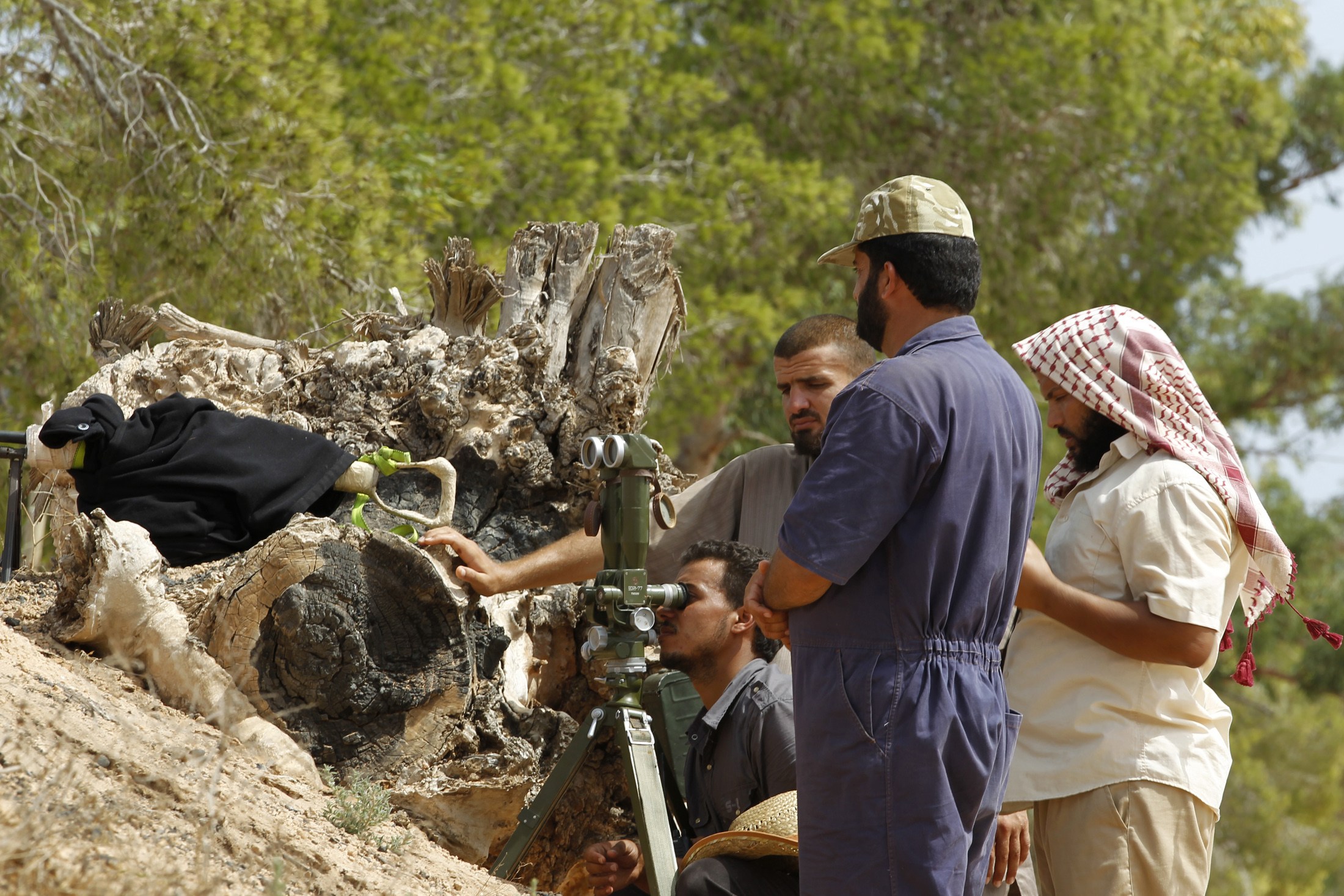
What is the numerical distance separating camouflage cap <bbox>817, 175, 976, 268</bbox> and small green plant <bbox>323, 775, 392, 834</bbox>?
186 centimetres

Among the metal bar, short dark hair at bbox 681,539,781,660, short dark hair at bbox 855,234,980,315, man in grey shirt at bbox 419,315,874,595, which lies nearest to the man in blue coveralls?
short dark hair at bbox 855,234,980,315

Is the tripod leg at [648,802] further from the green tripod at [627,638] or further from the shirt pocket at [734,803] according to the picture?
the shirt pocket at [734,803]

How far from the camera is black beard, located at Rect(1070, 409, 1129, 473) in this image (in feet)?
10.5

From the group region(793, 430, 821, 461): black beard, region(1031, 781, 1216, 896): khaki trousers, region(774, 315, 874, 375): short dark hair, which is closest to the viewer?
region(1031, 781, 1216, 896): khaki trousers

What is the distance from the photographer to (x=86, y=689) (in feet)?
10.8

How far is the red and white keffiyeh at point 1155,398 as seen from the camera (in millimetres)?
3053

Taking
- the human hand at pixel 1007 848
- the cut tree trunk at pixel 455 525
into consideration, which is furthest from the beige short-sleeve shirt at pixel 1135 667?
the cut tree trunk at pixel 455 525

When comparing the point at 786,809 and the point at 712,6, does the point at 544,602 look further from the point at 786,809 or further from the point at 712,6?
the point at 712,6

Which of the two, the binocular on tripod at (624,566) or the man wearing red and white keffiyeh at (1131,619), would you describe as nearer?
the man wearing red and white keffiyeh at (1131,619)

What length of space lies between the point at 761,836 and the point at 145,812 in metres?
1.32

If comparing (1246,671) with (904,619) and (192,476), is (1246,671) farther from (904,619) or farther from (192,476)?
(192,476)

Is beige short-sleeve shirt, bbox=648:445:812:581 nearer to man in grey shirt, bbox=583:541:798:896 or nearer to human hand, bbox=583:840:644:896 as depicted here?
man in grey shirt, bbox=583:541:798:896

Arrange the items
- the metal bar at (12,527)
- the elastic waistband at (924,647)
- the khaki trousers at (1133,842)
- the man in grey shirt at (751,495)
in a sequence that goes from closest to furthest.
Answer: the elastic waistband at (924,647)
the khaki trousers at (1133,842)
the man in grey shirt at (751,495)
the metal bar at (12,527)

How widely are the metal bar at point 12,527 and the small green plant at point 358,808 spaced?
141 cm
